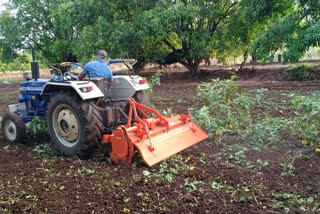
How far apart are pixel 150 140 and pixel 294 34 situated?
5532mm

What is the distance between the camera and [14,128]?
19.7 feet

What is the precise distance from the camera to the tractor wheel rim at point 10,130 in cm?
600

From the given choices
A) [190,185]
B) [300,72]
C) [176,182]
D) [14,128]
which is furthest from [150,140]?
[300,72]

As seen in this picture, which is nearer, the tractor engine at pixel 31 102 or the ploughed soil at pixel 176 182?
the ploughed soil at pixel 176 182

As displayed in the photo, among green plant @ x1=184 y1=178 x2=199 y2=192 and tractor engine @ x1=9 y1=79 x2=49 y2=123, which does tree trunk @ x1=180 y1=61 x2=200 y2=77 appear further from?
green plant @ x1=184 y1=178 x2=199 y2=192

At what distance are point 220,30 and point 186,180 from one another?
13.2m

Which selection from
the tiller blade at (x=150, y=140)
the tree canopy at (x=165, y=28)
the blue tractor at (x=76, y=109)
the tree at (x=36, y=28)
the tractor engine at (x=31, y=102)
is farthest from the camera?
the tree at (x=36, y=28)

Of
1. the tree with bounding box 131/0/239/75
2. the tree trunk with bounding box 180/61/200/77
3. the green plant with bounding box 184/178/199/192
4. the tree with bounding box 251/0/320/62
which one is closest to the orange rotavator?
the green plant with bounding box 184/178/199/192

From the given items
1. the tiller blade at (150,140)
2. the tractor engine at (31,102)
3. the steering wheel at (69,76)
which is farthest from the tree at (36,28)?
the tiller blade at (150,140)

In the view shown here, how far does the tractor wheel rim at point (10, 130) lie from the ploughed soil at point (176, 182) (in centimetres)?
78

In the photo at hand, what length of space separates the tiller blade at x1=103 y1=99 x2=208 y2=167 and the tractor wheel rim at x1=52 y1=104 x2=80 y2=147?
0.68m

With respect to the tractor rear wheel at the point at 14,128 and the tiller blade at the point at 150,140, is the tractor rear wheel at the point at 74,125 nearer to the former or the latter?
the tiller blade at the point at 150,140

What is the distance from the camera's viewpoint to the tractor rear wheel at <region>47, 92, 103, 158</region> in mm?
4566

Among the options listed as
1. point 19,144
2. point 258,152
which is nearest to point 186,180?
point 258,152
